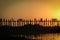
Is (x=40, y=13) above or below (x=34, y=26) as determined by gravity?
above

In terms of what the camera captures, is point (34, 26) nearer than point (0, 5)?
Yes

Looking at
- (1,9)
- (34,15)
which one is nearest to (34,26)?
(34,15)

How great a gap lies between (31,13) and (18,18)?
0.52 metres

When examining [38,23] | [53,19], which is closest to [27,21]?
[38,23]

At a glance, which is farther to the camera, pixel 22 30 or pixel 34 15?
pixel 34 15

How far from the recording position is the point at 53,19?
6957 millimetres

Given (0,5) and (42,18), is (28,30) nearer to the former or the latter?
(42,18)

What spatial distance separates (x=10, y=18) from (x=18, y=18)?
290 millimetres

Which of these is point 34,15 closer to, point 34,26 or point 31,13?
point 31,13

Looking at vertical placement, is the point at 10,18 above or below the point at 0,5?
below

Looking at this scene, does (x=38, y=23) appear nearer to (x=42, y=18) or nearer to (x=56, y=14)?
(x=42, y=18)

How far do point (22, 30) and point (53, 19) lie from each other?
1.44 metres

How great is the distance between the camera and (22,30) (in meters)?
6.09

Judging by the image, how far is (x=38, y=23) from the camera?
6.68m
